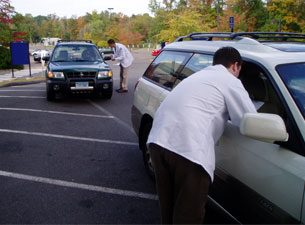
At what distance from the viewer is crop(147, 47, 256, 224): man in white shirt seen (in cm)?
204

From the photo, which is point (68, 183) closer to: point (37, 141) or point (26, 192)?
point (26, 192)

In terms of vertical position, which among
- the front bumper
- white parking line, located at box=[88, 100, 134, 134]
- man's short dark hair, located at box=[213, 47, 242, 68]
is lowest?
white parking line, located at box=[88, 100, 134, 134]

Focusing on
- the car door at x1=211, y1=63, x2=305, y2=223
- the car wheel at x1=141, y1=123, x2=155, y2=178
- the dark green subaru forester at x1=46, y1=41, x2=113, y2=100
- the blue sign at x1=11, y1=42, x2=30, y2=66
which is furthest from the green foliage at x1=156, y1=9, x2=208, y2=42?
the car door at x1=211, y1=63, x2=305, y2=223

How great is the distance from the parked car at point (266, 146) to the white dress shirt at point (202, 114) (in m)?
0.16

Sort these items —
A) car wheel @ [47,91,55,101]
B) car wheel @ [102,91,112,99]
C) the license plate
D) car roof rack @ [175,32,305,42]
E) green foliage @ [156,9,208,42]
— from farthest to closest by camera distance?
1. green foliage @ [156,9,208,42]
2. car wheel @ [102,91,112,99]
3. car wheel @ [47,91,55,101]
4. the license plate
5. car roof rack @ [175,32,305,42]

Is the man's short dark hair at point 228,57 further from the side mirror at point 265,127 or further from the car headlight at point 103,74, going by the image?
the car headlight at point 103,74

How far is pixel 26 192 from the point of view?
3811 mm

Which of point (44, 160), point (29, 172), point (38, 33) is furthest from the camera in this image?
point (38, 33)

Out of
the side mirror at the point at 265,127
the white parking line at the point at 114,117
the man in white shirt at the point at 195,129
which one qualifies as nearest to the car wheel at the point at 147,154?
the man in white shirt at the point at 195,129

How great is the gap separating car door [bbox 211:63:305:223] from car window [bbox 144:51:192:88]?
97 centimetres

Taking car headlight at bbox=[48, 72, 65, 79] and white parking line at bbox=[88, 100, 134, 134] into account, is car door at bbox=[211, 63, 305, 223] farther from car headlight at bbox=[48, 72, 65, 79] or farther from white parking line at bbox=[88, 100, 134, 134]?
car headlight at bbox=[48, 72, 65, 79]

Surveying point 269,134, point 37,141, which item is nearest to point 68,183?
point 37,141

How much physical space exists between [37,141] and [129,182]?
2484 mm

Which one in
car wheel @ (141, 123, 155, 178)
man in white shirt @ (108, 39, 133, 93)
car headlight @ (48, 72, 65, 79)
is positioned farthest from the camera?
man in white shirt @ (108, 39, 133, 93)
